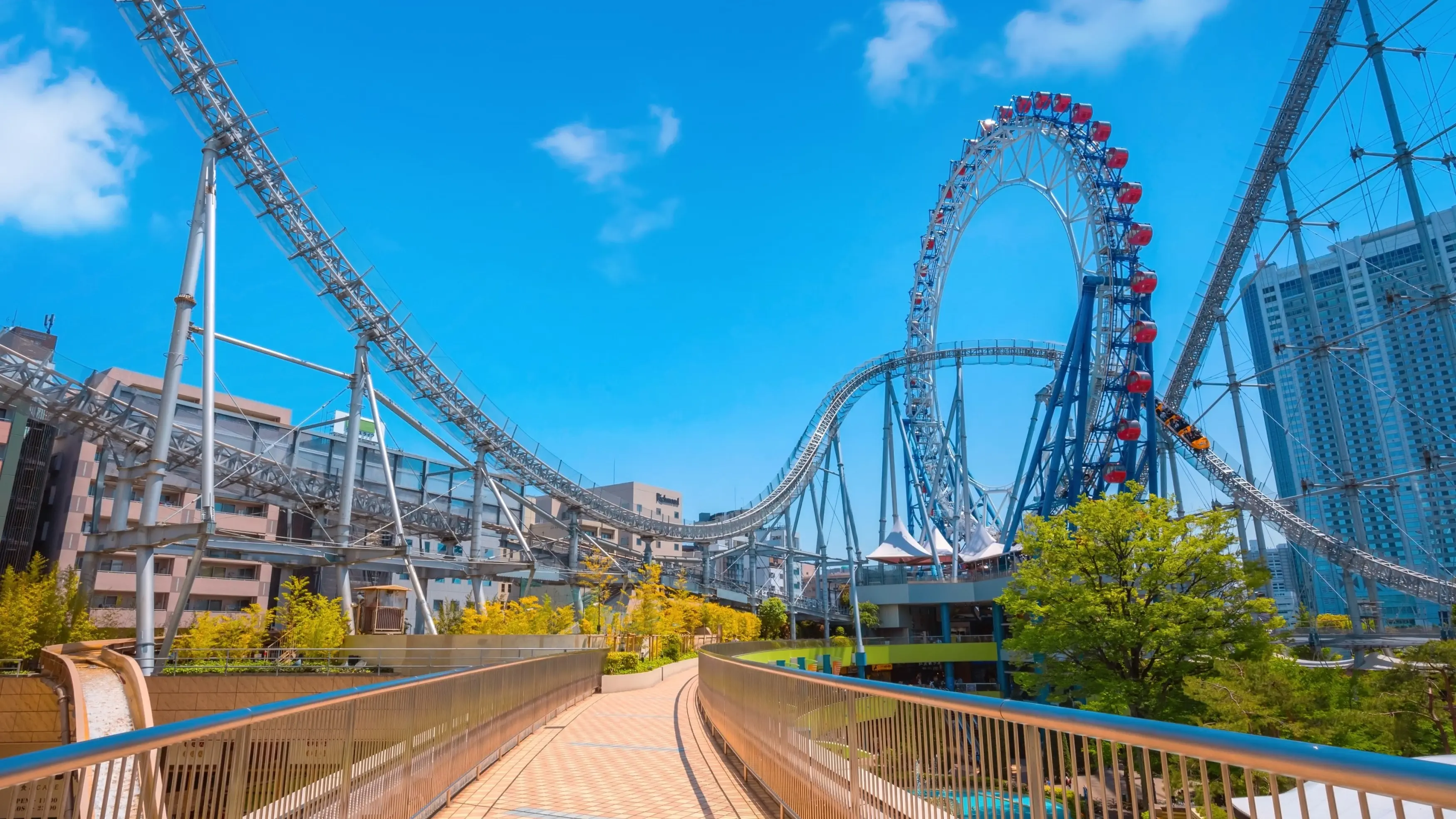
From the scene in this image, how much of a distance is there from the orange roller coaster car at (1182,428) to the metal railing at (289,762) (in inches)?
1662

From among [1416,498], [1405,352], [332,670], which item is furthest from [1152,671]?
[1405,352]

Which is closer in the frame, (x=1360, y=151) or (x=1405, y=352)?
(x=1360, y=151)

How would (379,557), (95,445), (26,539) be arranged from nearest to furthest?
(379,557), (26,539), (95,445)

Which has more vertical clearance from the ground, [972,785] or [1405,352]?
[1405,352]

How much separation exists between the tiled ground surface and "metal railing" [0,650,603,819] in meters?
0.48

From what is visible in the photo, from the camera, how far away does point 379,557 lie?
99.5 feet

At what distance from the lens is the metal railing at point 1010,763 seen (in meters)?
2.15

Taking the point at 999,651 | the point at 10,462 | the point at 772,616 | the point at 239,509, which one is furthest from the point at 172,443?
the point at 999,651

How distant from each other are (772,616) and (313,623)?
1212 inches

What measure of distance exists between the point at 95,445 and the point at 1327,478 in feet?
225

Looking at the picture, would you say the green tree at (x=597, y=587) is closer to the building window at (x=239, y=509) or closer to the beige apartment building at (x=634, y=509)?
the building window at (x=239, y=509)

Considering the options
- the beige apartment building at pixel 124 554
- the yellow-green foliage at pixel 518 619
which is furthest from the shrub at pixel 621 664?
the beige apartment building at pixel 124 554

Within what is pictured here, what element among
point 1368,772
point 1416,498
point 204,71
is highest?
point 204,71

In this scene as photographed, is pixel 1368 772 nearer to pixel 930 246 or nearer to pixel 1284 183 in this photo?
pixel 1284 183
